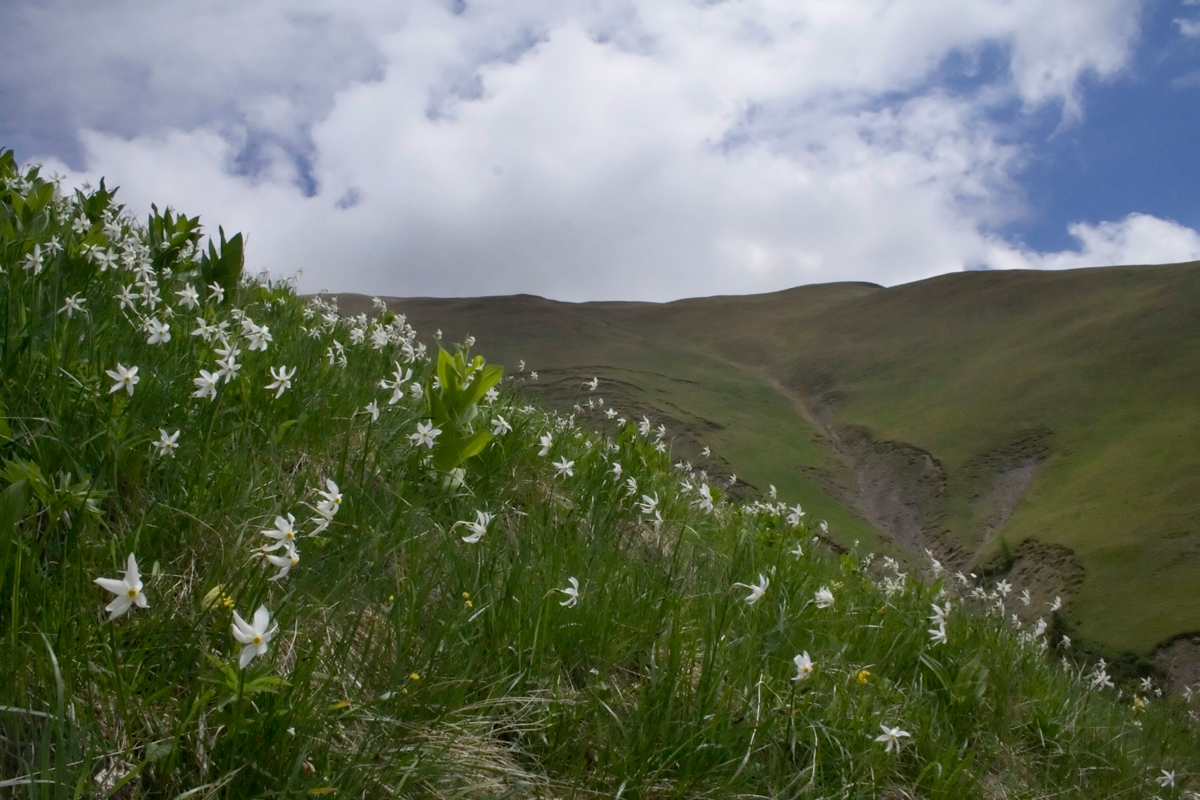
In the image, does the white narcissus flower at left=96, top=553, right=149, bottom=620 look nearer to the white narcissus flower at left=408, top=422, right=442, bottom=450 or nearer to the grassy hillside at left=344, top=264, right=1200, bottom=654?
the white narcissus flower at left=408, top=422, right=442, bottom=450

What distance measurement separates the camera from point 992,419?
19203 millimetres

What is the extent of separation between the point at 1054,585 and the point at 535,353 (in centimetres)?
1403

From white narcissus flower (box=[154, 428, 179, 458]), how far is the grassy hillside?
427 inches

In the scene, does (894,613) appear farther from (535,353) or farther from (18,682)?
(535,353)

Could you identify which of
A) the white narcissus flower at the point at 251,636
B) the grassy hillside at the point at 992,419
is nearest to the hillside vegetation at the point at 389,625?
the white narcissus flower at the point at 251,636

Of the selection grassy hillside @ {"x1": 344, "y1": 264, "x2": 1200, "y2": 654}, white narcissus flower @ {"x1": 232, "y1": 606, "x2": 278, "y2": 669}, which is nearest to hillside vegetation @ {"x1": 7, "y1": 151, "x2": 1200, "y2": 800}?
white narcissus flower @ {"x1": 232, "y1": 606, "x2": 278, "y2": 669}

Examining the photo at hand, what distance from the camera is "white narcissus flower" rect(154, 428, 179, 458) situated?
98.3 inches

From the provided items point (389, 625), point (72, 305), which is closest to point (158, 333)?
point (72, 305)

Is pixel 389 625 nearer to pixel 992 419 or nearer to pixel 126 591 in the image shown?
pixel 126 591

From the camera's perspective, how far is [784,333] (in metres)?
39.0

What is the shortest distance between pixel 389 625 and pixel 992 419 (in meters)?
19.7

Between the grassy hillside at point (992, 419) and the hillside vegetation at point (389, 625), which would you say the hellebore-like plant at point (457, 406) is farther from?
the grassy hillside at point (992, 419)

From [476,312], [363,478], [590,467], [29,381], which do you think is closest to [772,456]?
[590,467]

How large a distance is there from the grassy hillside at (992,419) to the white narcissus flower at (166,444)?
10851 millimetres
